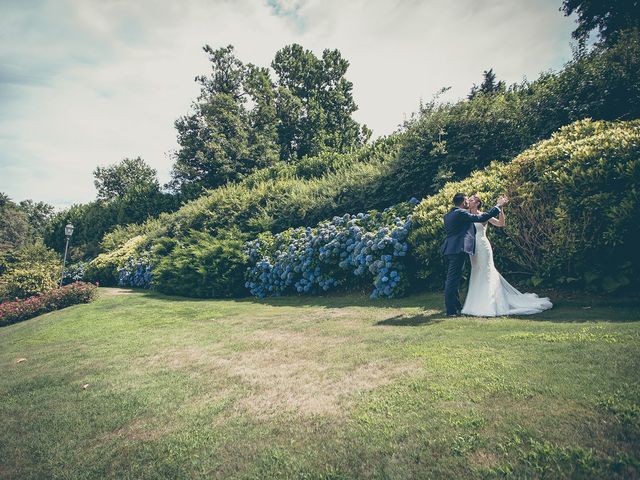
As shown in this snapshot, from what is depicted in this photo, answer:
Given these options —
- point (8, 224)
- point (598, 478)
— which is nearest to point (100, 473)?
point (598, 478)

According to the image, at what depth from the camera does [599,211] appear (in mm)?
5312

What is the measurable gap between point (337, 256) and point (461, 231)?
374cm

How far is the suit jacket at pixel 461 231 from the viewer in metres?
5.76

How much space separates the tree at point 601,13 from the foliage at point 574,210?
17367 mm

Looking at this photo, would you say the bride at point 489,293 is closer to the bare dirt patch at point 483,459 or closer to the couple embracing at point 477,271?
the couple embracing at point 477,271

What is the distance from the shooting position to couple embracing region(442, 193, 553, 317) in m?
5.67

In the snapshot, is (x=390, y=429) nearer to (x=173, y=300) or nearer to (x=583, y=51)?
(x=173, y=300)

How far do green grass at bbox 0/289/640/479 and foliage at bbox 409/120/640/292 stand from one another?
23.5 inches

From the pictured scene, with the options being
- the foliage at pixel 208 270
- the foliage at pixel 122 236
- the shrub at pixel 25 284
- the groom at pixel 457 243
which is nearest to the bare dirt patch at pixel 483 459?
the groom at pixel 457 243

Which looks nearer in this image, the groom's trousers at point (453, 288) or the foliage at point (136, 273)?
the groom's trousers at point (453, 288)

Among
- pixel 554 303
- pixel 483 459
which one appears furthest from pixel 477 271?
pixel 483 459

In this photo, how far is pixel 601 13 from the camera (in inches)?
789

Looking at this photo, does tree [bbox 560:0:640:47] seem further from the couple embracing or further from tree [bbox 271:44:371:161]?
tree [bbox 271:44:371:161]

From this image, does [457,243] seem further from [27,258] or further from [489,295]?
[27,258]
